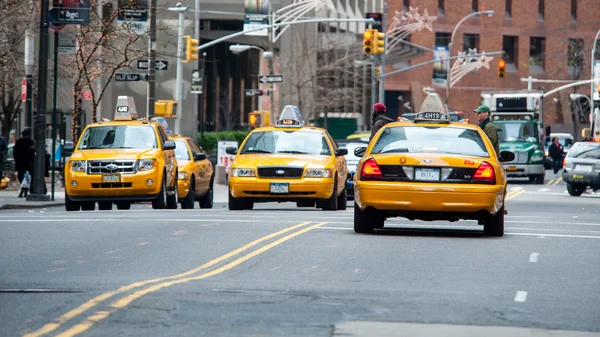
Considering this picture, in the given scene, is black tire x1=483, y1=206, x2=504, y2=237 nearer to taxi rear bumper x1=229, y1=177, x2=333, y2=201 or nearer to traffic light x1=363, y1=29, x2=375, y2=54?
taxi rear bumper x1=229, y1=177, x2=333, y2=201

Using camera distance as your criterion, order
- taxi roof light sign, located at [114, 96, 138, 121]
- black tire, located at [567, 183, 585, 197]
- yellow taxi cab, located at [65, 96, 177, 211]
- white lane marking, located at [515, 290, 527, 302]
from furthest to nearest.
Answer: black tire, located at [567, 183, 585, 197] < taxi roof light sign, located at [114, 96, 138, 121] < yellow taxi cab, located at [65, 96, 177, 211] < white lane marking, located at [515, 290, 527, 302]

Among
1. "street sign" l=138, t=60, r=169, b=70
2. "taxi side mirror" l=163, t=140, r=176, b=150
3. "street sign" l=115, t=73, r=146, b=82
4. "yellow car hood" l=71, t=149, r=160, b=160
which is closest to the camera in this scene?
"yellow car hood" l=71, t=149, r=160, b=160

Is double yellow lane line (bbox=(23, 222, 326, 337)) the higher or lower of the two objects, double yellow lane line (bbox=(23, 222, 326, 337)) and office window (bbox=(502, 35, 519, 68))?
the lower

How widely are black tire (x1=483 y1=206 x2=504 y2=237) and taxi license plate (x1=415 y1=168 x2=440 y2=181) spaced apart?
101cm

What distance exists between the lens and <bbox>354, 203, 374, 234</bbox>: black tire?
53.7 feet

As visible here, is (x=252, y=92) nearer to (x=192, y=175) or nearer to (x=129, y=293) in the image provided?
(x=192, y=175)

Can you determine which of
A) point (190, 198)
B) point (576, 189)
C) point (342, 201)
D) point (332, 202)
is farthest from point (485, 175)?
point (576, 189)

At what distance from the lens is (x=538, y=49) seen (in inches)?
3947

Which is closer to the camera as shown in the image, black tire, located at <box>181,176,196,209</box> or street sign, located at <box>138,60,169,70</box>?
black tire, located at <box>181,176,196,209</box>

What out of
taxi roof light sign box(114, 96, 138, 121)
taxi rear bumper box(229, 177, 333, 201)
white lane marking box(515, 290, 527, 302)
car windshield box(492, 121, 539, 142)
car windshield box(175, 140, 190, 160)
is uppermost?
car windshield box(492, 121, 539, 142)

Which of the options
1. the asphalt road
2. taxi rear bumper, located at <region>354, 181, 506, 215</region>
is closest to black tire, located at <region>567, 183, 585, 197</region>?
the asphalt road

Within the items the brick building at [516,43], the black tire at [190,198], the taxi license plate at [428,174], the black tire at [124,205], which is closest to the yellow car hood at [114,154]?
the black tire at [124,205]

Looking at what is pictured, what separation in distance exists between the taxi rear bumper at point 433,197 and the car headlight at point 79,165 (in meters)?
9.12

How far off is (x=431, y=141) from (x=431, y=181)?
2.75 feet
